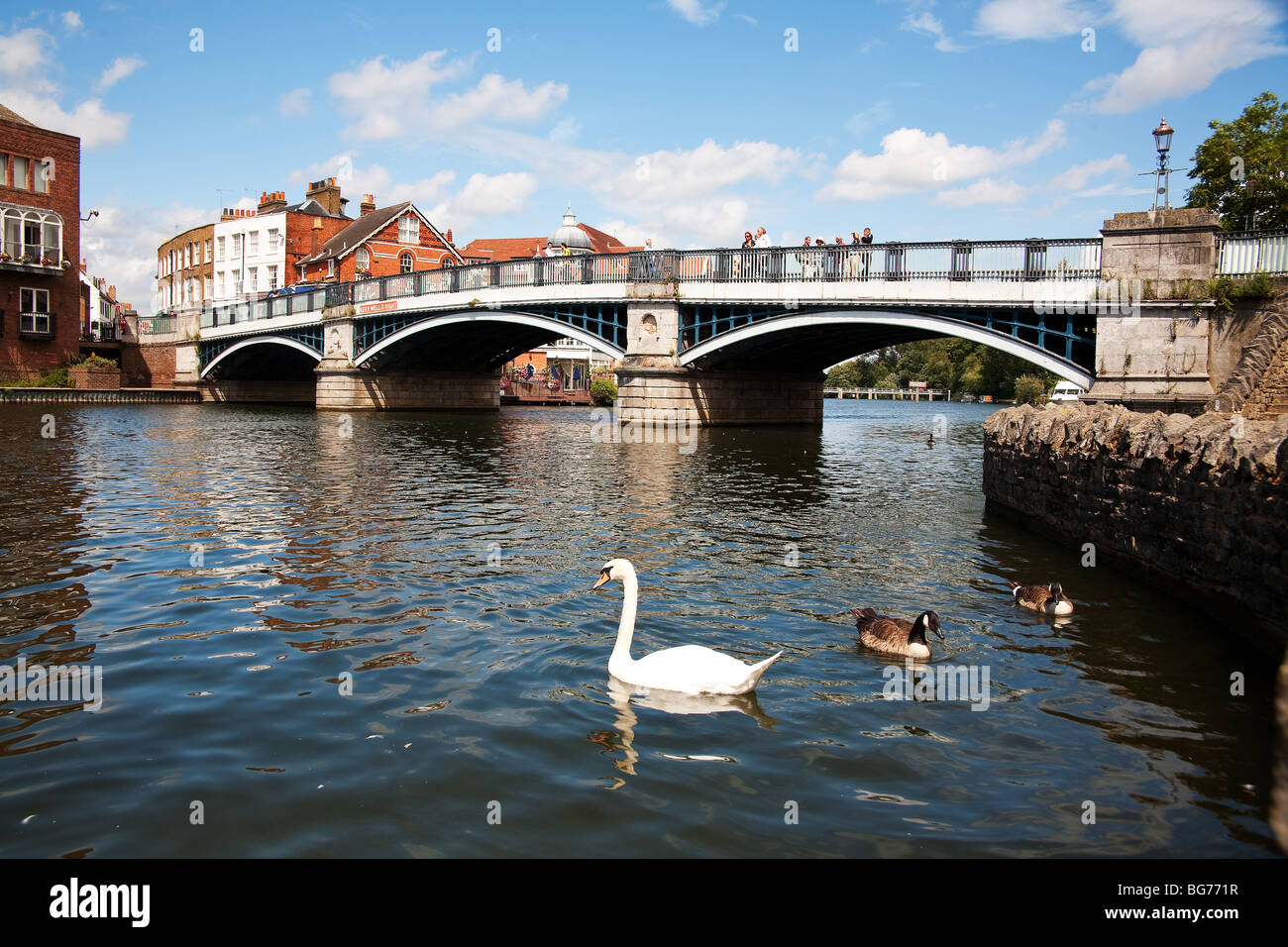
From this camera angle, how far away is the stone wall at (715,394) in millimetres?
37094

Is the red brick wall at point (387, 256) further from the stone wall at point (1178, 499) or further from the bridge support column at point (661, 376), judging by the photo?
the stone wall at point (1178, 499)

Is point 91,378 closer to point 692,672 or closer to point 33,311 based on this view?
point 33,311

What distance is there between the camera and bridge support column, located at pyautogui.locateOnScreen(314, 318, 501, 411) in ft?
171

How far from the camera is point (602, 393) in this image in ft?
251

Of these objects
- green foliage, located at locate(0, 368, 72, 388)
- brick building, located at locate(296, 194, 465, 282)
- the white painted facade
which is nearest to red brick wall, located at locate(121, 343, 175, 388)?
the white painted facade

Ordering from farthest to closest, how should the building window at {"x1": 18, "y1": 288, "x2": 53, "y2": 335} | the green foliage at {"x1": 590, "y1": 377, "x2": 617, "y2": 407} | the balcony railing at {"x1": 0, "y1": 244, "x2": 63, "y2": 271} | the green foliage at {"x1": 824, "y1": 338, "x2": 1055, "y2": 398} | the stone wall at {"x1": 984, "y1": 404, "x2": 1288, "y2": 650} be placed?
the green foliage at {"x1": 824, "y1": 338, "x2": 1055, "y2": 398} < the green foliage at {"x1": 590, "y1": 377, "x2": 617, "y2": 407} < the building window at {"x1": 18, "y1": 288, "x2": 53, "y2": 335} < the balcony railing at {"x1": 0, "y1": 244, "x2": 63, "y2": 271} < the stone wall at {"x1": 984, "y1": 404, "x2": 1288, "y2": 650}

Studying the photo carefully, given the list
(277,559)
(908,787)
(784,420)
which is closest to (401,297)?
(784,420)

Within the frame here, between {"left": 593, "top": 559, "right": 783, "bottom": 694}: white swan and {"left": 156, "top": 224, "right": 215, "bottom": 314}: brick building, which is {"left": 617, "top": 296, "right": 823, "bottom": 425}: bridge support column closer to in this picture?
{"left": 593, "top": 559, "right": 783, "bottom": 694}: white swan

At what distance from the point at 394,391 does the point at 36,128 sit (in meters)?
23.5

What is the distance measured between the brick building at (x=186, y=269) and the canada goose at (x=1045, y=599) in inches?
3457

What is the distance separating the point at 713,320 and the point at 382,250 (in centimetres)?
4260

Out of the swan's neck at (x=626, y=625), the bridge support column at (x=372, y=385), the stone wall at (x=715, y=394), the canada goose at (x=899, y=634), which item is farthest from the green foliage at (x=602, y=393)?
the swan's neck at (x=626, y=625)

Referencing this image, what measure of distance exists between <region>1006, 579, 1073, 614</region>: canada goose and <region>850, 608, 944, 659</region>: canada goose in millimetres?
1866

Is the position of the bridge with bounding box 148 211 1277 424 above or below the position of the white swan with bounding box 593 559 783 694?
above
